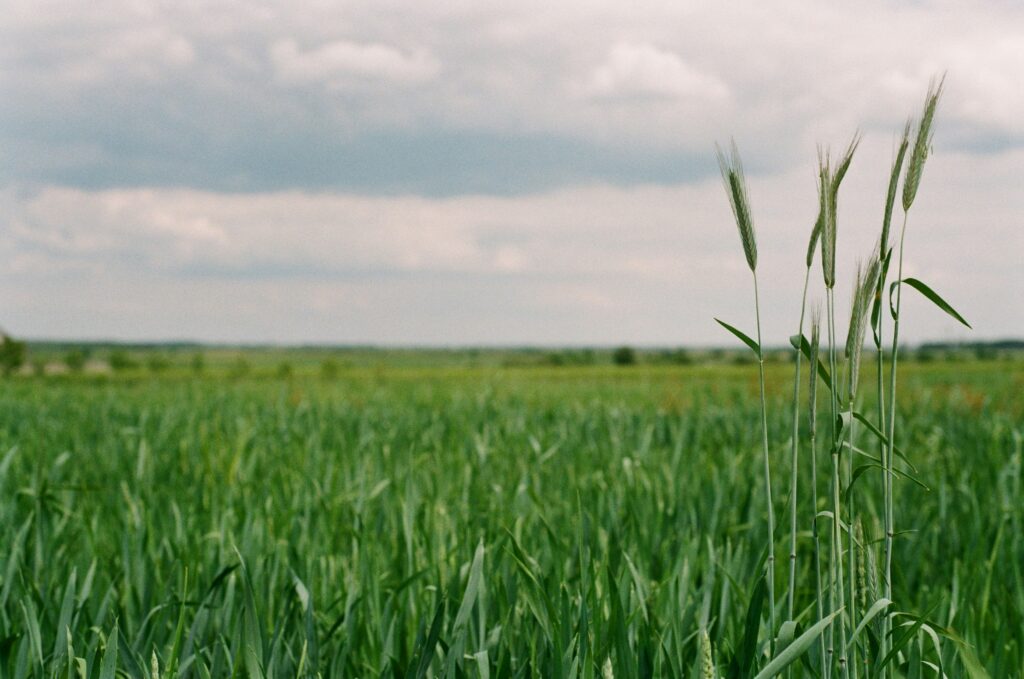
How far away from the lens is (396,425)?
7.82 meters

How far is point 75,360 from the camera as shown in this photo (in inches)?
1539

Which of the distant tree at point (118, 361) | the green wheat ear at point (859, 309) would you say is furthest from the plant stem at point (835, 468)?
the distant tree at point (118, 361)

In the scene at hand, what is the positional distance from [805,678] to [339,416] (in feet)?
25.0

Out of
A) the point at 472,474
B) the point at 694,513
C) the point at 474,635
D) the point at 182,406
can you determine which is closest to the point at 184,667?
the point at 474,635

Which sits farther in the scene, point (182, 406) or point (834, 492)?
point (182, 406)

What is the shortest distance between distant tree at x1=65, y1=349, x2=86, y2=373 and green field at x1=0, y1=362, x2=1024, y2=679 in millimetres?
35484

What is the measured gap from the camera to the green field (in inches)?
71.7

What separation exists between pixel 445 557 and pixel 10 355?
136 ft

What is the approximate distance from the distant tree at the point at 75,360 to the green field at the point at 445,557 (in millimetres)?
35484

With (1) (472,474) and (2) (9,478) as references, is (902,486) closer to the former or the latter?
(1) (472,474)

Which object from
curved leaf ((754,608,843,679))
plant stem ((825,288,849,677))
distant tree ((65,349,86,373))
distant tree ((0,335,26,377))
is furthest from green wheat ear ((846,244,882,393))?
distant tree ((65,349,86,373))

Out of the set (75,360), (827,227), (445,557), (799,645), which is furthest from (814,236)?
(75,360)

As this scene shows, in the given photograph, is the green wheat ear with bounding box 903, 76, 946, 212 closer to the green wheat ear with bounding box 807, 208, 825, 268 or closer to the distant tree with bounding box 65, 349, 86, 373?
the green wheat ear with bounding box 807, 208, 825, 268

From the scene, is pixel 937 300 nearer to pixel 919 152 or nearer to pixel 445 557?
pixel 919 152
